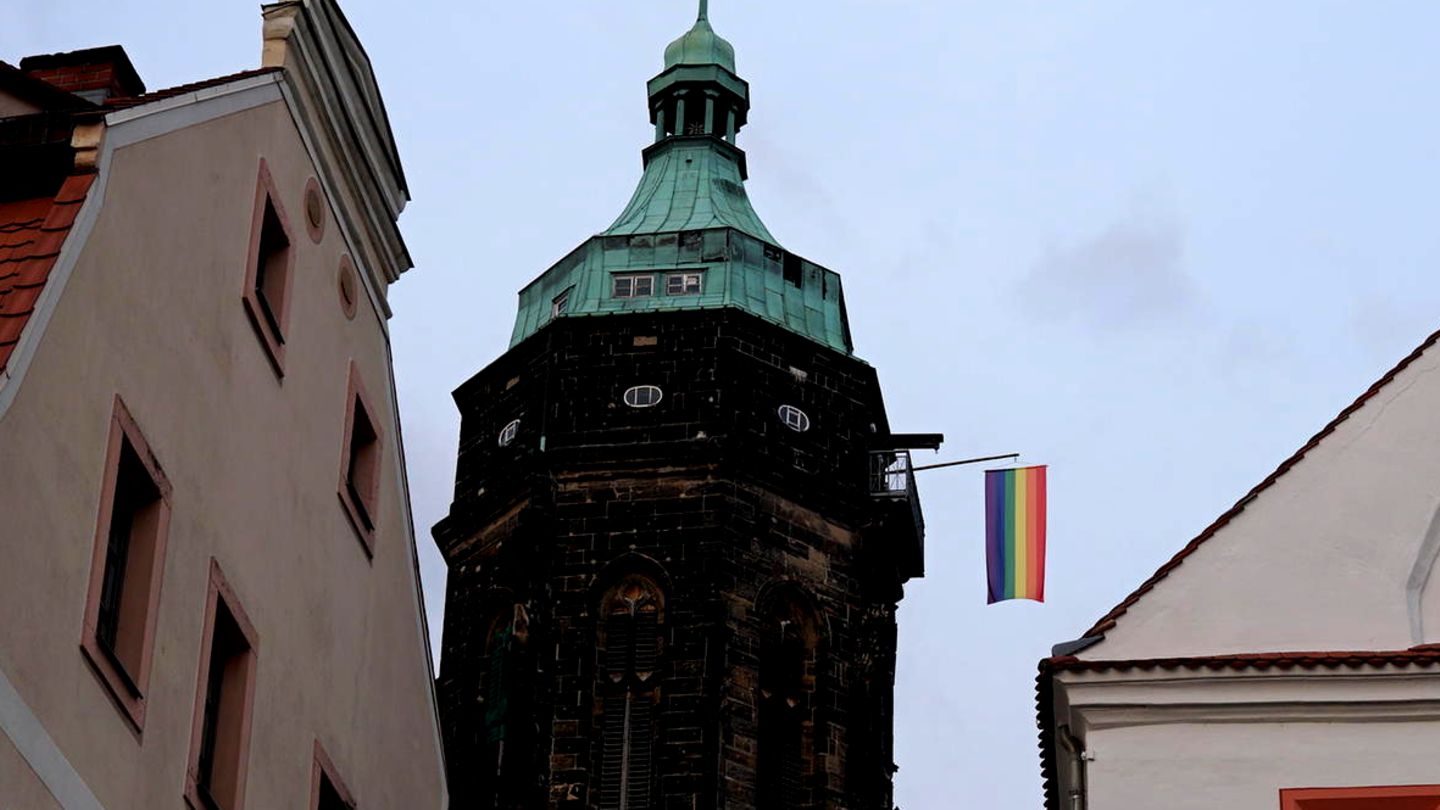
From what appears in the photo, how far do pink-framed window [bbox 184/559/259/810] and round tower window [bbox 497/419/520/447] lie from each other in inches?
961

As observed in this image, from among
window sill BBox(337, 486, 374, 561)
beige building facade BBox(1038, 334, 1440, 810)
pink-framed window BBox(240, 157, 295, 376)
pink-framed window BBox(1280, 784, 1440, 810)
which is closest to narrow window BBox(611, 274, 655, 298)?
window sill BBox(337, 486, 374, 561)

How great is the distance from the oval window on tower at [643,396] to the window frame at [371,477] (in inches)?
838

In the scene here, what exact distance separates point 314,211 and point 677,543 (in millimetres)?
21300

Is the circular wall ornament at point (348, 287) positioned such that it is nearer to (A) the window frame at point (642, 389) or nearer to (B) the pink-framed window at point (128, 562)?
(B) the pink-framed window at point (128, 562)

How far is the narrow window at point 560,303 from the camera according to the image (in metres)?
40.9

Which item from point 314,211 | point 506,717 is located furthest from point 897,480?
point 314,211

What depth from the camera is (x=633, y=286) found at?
1620 inches

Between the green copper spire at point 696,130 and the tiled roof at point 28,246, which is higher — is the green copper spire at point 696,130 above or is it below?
above

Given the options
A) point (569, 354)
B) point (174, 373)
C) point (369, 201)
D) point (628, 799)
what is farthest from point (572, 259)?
point (174, 373)

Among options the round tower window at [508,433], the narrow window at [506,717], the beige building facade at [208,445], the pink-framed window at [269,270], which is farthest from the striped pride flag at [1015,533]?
the round tower window at [508,433]

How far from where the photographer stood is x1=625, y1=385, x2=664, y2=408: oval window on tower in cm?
3966

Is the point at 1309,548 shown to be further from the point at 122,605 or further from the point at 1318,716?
the point at 122,605

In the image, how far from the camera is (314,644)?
16.7 metres

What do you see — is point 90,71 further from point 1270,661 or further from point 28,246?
point 1270,661
